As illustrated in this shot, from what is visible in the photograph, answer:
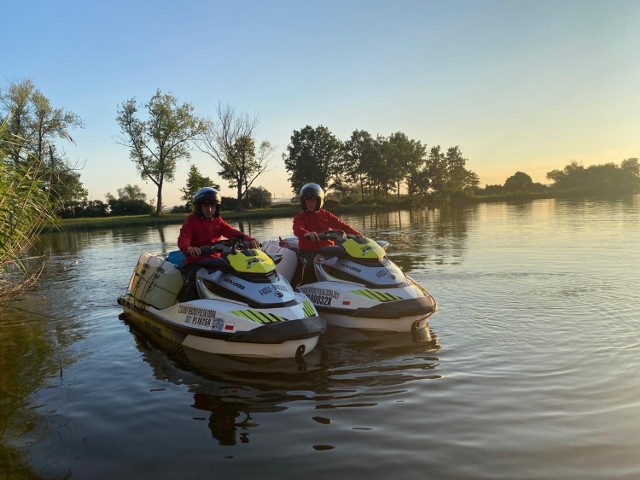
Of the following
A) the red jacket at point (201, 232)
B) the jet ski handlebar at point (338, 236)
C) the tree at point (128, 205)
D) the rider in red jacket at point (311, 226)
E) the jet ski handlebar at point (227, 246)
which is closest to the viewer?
the jet ski handlebar at point (227, 246)

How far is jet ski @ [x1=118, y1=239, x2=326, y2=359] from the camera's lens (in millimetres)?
5671

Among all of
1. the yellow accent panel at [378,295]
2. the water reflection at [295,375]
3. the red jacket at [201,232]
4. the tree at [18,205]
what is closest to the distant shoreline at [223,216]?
the red jacket at [201,232]

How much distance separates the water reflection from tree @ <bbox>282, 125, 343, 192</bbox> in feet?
206

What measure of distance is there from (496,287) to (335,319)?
4.28 m

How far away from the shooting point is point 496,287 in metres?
9.89

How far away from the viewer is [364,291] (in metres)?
6.99

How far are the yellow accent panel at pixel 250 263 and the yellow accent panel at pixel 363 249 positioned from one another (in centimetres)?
149

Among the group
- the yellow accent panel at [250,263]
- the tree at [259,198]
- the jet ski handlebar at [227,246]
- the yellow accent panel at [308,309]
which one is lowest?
the yellow accent panel at [308,309]

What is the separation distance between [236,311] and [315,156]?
6490 cm

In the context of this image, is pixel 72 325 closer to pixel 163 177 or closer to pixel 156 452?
pixel 156 452

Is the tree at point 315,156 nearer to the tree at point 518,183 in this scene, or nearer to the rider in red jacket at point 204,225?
the tree at point 518,183

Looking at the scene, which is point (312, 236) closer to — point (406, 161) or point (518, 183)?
point (406, 161)

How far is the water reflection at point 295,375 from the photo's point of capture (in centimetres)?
458

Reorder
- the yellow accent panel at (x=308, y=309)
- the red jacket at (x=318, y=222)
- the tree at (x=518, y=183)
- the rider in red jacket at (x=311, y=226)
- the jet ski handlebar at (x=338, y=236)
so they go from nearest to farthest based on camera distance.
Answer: the yellow accent panel at (x=308, y=309) < the jet ski handlebar at (x=338, y=236) < the rider in red jacket at (x=311, y=226) < the red jacket at (x=318, y=222) < the tree at (x=518, y=183)
